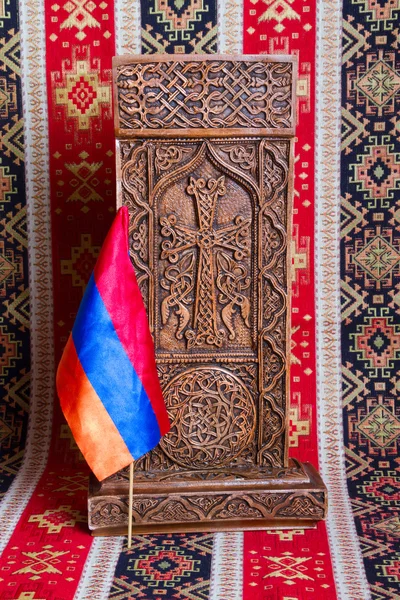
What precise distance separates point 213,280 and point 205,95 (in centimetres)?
55

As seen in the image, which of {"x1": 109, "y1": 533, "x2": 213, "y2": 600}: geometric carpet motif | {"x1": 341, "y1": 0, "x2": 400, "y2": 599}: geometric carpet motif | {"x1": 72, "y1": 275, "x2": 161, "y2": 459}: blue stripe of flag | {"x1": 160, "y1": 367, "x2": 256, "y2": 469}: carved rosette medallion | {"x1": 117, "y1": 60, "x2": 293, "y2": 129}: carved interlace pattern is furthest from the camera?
{"x1": 341, "y1": 0, "x2": 400, "y2": 599}: geometric carpet motif

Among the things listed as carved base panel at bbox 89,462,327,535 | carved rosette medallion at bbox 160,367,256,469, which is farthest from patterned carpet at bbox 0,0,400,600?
carved rosette medallion at bbox 160,367,256,469

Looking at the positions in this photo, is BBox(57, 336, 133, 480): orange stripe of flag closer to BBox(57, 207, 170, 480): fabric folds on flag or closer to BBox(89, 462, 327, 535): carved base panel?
BBox(57, 207, 170, 480): fabric folds on flag

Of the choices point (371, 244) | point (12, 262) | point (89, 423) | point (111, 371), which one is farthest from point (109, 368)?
point (371, 244)

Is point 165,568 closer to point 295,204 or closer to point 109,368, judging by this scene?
point 109,368

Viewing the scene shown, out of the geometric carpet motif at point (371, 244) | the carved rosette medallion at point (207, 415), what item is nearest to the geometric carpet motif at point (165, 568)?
the carved rosette medallion at point (207, 415)

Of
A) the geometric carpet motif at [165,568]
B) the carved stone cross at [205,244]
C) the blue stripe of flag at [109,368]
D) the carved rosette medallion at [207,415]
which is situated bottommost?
the geometric carpet motif at [165,568]

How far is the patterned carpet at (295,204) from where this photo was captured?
288cm

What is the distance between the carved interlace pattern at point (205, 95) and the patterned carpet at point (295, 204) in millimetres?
641

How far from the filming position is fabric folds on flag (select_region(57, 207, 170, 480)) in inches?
85.7

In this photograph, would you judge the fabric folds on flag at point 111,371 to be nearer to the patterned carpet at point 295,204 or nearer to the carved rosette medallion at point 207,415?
the carved rosette medallion at point 207,415

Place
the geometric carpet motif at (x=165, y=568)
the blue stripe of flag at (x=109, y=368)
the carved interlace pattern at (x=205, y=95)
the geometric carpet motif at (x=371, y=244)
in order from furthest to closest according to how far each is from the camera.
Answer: the geometric carpet motif at (x=371, y=244) < the carved interlace pattern at (x=205, y=95) < the blue stripe of flag at (x=109, y=368) < the geometric carpet motif at (x=165, y=568)

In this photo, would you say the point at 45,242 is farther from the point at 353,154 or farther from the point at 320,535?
the point at 320,535

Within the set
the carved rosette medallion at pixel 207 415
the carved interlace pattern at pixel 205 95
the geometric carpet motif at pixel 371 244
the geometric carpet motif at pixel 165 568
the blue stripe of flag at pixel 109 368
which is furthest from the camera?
the geometric carpet motif at pixel 371 244
